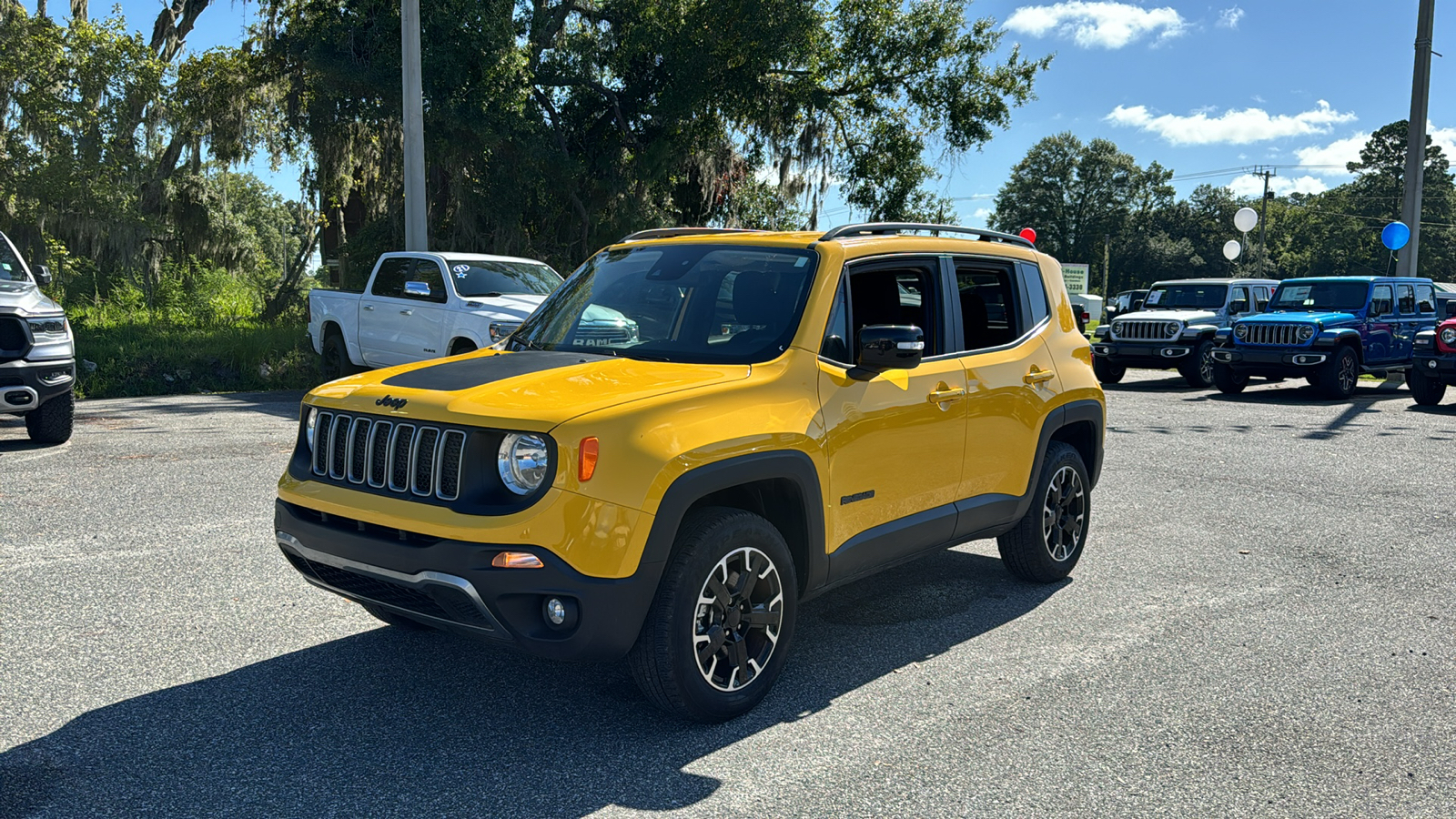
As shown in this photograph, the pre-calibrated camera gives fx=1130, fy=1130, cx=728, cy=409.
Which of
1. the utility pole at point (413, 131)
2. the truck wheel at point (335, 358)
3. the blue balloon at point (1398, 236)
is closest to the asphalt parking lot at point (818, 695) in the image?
the truck wheel at point (335, 358)

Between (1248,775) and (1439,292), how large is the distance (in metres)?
19.7

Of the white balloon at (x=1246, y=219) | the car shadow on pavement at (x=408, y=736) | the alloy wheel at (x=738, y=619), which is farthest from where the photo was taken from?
the white balloon at (x=1246, y=219)

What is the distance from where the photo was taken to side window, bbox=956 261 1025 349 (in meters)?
5.41

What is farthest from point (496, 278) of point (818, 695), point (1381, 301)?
point (1381, 301)

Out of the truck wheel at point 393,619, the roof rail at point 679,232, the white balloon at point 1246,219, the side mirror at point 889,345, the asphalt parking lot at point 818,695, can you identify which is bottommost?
the asphalt parking lot at point 818,695

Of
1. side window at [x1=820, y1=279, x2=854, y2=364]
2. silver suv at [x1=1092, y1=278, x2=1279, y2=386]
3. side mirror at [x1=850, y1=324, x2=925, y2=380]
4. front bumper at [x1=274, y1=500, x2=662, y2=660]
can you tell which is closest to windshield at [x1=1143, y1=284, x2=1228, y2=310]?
A: silver suv at [x1=1092, y1=278, x2=1279, y2=386]

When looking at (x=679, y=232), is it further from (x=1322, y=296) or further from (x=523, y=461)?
(x=1322, y=296)

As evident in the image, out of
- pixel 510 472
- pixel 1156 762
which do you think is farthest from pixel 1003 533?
pixel 510 472

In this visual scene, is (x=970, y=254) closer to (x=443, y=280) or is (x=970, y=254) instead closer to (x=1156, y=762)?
(x=1156, y=762)

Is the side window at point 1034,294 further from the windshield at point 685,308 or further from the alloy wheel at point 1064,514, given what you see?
the windshield at point 685,308

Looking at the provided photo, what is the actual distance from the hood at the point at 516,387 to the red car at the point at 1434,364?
14.6 m

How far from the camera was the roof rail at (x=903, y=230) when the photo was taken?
488cm

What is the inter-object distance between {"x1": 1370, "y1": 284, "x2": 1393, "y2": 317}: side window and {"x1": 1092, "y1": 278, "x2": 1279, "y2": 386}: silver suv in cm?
213

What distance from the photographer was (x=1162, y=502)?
8.53 metres
